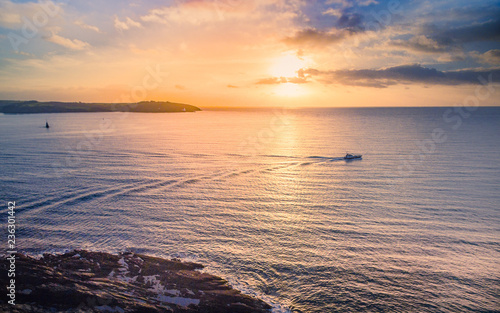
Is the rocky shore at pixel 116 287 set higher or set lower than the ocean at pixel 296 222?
lower

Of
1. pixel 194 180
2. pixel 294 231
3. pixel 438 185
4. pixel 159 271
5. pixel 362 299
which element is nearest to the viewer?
pixel 362 299

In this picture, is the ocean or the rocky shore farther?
the ocean

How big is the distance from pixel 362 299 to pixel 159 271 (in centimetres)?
1611

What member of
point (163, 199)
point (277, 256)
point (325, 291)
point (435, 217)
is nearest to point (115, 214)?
point (163, 199)

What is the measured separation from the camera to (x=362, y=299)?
21016mm

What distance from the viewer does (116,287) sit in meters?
20.7

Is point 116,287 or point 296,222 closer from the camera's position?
point 116,287

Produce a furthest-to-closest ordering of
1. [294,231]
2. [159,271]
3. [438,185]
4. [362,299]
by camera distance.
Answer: [438,185] → [294,231] → [159,271] → [362,299]

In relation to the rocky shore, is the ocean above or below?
above

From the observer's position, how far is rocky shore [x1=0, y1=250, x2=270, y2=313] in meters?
18.6

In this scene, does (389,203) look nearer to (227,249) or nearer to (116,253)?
(227,249)

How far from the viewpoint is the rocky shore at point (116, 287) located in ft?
61.1

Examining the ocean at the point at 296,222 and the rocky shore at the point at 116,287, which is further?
the ocean at the point at 296,222

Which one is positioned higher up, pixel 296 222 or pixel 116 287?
pixel 296 222
